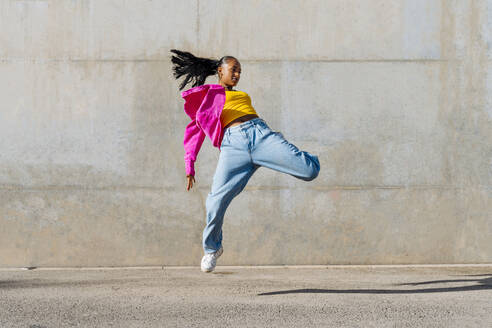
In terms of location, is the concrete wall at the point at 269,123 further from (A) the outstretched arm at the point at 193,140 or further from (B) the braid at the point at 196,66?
(A) the outstretched arm at the point at 193,140

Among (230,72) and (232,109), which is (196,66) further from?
(232,109)

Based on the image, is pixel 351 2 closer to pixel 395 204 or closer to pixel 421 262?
pixel 395 204

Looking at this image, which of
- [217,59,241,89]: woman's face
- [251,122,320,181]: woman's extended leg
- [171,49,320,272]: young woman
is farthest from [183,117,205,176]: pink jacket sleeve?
[251,122,320,181]: woman's extended leg

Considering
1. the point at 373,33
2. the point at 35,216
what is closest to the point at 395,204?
the point at 373,33

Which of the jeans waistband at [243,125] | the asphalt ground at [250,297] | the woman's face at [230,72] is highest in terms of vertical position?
the woman's face at [230,72]

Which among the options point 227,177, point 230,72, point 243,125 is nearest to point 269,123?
point 230,72

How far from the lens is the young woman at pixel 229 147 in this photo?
15.1ft

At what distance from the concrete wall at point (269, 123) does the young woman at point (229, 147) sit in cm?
142

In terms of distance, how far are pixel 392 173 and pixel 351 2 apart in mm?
A: 1797

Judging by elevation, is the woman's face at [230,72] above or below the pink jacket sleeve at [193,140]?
above

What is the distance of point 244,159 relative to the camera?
15.4 feet

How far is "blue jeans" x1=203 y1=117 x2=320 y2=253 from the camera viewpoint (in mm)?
4602

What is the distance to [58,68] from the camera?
249 inches

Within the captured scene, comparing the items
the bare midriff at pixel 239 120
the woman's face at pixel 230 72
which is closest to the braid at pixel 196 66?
the woman's face at pixel 230 72
